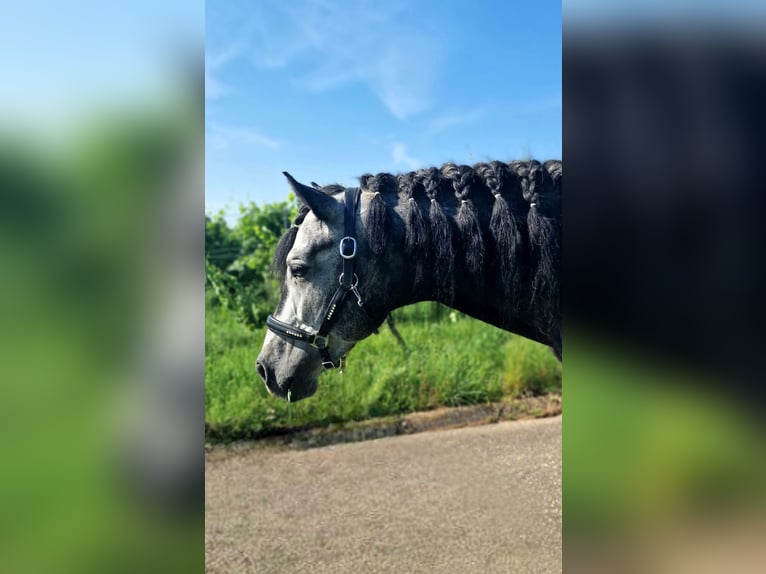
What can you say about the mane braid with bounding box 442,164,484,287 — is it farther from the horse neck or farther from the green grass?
the green grass

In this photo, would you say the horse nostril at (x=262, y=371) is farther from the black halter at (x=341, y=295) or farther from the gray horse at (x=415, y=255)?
the black halter at (x=341, y=295)

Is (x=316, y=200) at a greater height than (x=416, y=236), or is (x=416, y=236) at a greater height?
(x=316, y=200)

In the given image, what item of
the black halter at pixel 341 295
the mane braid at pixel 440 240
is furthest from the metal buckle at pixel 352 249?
the mane braid at pixel 440 240

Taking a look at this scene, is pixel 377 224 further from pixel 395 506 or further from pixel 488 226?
pixel 395 506

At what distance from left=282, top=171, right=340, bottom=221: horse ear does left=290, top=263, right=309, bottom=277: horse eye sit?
21 cm

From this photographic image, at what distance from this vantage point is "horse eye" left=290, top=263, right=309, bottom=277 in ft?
6.24

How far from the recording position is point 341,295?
1910 mm

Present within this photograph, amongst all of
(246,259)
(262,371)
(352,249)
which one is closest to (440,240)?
(352,249)
